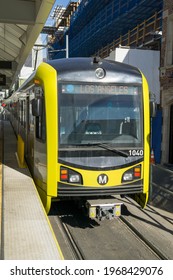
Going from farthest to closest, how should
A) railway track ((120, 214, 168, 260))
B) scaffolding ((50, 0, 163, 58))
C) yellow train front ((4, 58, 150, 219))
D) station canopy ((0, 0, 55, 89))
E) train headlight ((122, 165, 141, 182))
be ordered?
scaffolding ((50, 0, 163, 58)), station canopy ((0, 0, 55, 89)), train headlight ((122, 165, 141, 182)), yellow train front ((4, 58, 150, 219)), railway track ((120, 214, 168, 260))

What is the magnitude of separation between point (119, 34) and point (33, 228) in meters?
24.4

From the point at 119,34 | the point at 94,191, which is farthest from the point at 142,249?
the point at 119,34

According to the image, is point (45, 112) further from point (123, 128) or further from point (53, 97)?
point (123, 128)

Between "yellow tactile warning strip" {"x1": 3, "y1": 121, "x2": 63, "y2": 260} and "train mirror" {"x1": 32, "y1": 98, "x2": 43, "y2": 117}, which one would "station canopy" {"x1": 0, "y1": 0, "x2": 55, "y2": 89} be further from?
"yellow tactile warning strip" {"x1": 3, "y1": 121, "x2": 63, "y2": 260}

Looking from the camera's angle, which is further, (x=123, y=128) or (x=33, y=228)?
(x=123, y=128)

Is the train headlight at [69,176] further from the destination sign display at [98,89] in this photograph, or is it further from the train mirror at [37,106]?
the destination sign display at [98,89]

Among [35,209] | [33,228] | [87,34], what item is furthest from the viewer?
[87,34]

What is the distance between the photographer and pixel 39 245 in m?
4.65

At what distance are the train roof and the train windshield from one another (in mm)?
144

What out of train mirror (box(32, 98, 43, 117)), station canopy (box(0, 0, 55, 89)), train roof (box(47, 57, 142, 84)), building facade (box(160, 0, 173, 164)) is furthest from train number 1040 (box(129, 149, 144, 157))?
building facade (box(160, 0, 173, 164))

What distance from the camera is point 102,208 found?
6.89 meters

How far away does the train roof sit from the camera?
681 centimetres

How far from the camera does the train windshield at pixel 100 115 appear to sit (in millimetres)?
6730

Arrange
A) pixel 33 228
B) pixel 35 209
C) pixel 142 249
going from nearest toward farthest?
pixel 33 228
pixel 35 209
pixel 142 249
